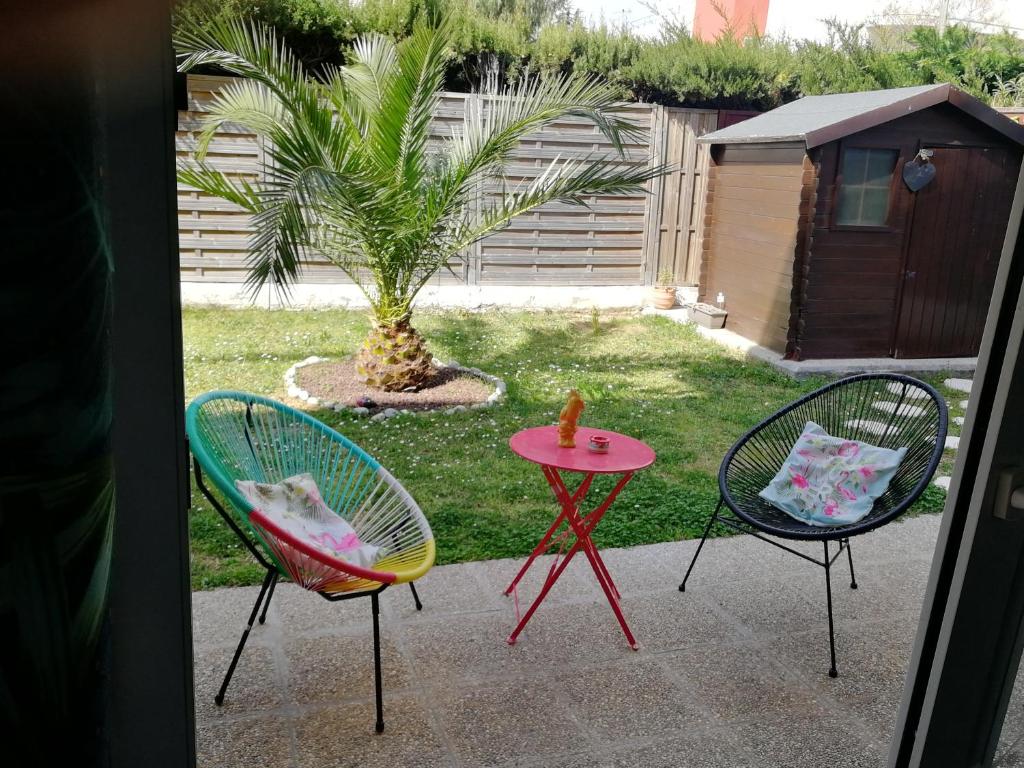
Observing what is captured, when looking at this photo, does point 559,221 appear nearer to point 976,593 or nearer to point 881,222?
point 881,222

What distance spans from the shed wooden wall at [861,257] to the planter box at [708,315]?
3.35 feet

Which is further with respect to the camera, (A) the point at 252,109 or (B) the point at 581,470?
(A) the point at 252,109

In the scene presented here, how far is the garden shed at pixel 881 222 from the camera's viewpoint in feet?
21.1

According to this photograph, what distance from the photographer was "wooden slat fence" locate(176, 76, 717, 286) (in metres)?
7.57

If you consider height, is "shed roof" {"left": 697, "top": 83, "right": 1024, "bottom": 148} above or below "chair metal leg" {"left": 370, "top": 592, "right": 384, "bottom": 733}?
above

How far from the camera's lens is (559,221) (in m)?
8.24

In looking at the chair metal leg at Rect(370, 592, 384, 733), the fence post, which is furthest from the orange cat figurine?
the fence post

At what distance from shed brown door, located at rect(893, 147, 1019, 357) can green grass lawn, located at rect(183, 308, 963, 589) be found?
2.05ft

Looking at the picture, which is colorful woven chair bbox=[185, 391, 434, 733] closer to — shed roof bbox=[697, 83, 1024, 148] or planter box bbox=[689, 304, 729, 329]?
shed roof bbox=[697, 83, 1024, 148]

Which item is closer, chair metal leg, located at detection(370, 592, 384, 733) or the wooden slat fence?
chair metal leg, located at detection(370, 592, 384, 733)

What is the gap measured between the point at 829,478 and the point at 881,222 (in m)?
4.12

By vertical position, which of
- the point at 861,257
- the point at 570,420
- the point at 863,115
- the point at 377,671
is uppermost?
the point at 863,115

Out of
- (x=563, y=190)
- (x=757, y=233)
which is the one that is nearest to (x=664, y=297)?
(x=757, y=233)

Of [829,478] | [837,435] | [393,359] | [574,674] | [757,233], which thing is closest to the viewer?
[574,674]
